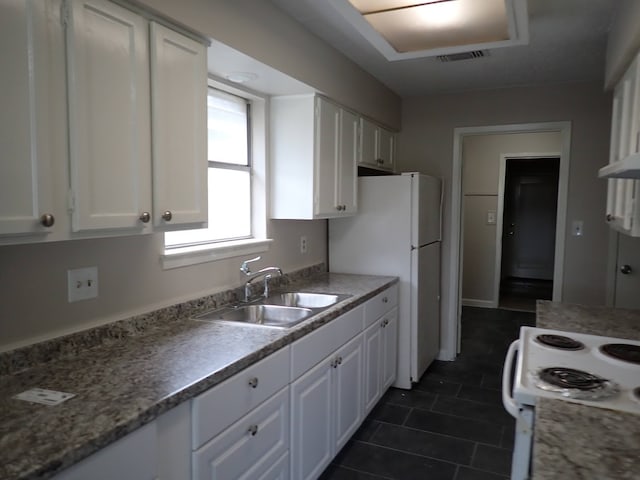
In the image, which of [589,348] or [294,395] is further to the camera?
[294,395]

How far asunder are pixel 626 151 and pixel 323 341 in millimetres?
1621

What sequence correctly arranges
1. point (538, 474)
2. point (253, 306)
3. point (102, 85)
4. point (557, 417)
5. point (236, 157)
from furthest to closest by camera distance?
1. point (236, 157)
2. point (253, 306)
3. point (102, 85)
4. point (557, 417)
5. point (538, 474)

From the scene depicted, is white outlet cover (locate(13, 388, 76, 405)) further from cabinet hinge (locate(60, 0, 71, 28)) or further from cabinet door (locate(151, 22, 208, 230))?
cabinet hinge (locate(60, 0, 71, 28))

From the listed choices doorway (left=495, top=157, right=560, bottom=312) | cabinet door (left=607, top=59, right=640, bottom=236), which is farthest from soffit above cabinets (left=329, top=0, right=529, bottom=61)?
doorway (left=495, top=157, right=560, bottom=312)

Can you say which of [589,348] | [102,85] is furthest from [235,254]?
[589,348]

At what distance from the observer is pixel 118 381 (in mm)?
1436

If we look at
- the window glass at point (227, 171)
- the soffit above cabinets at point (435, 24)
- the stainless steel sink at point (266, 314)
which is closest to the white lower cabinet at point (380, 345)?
the stainless steel sink at point (266, 314)

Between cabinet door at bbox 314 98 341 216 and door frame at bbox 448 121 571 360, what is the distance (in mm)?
1486

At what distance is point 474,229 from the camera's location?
632 centimetres

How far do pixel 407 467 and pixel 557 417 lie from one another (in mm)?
1529

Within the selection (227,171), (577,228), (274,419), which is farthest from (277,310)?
(577,228)

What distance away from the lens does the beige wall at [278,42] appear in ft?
6.05

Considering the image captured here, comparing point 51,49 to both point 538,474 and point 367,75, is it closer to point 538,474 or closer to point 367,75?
point 538,474

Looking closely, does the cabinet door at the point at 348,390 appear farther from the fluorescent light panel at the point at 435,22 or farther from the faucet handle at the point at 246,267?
the fluorescent light panel at the point at 435,22
